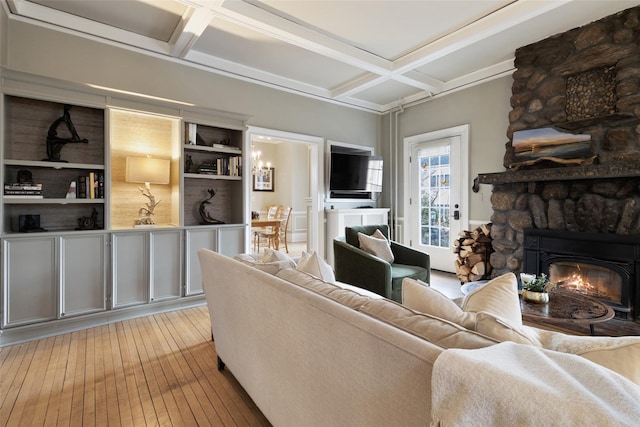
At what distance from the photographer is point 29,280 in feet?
8.64

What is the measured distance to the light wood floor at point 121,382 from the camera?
1.72 metres

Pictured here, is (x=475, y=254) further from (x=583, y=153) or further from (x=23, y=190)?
(x=23, y=190)

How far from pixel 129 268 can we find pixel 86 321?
57 centimetres

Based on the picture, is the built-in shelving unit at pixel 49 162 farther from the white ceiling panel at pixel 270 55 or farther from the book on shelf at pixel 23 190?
the white ceiling panel at pixel 270 55

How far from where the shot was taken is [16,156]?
9.27ft

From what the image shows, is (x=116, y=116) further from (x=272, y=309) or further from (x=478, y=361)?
(x=478, y=361)

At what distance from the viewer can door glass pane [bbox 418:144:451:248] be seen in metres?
4.95

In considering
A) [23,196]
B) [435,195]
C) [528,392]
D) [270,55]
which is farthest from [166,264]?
[435,195]

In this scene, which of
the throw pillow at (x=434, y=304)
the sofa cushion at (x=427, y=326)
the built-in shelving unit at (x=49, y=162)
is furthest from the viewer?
the built-in shelving unit at (x=49, y=162)

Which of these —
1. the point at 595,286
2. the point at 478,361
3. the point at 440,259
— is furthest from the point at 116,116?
the point at 595,286

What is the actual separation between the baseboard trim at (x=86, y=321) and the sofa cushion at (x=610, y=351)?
11.2 feet

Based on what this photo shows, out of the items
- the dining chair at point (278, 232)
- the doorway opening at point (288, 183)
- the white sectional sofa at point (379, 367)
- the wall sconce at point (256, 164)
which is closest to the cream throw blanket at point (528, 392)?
the white sectional sofa at point (379, 367)

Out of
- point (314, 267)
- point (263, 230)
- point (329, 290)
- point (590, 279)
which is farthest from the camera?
point (263, 230)

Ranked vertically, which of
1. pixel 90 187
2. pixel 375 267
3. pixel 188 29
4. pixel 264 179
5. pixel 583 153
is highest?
pixel 188 29
